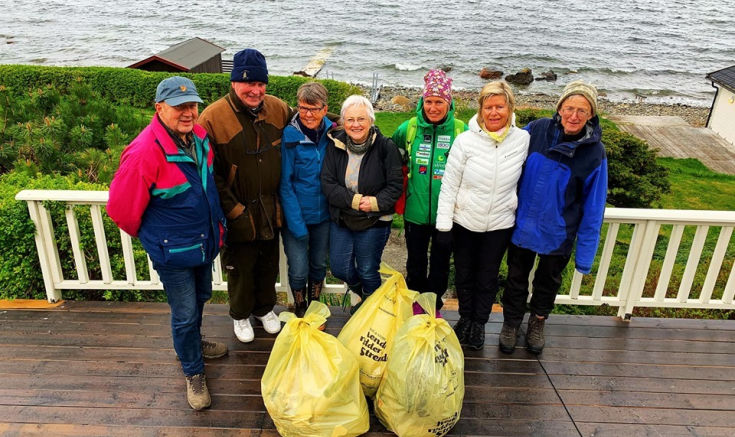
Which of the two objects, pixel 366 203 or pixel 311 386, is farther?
pixel 366 203

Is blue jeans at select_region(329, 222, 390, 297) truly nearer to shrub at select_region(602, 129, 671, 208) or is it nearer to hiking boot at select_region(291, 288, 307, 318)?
hiking boot at select_region(291, 288, 307, 318)

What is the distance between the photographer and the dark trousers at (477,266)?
2.81 m

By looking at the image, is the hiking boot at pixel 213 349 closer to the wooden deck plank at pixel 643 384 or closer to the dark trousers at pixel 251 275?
the dark trousers at pixel 251 275

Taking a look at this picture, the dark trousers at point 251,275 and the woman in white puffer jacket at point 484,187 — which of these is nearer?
the woman in white puffer jacket at point 484,187

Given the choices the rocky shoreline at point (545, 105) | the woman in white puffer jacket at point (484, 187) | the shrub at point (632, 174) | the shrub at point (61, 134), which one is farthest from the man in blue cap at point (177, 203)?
the rocky shoreline at point (545, 105)

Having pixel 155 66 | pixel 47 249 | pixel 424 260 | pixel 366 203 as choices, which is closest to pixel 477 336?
pixel 424 260

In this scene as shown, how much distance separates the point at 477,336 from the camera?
3053 millimetres

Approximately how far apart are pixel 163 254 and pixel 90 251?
181 centimetres

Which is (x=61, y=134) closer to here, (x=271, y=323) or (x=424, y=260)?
(x=271, y=323)

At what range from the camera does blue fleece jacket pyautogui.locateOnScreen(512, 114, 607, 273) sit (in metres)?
2.55

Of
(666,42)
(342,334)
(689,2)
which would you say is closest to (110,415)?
(342,334)

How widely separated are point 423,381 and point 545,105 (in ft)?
70.5

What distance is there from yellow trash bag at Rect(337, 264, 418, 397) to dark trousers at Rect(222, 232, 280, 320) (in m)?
0.68

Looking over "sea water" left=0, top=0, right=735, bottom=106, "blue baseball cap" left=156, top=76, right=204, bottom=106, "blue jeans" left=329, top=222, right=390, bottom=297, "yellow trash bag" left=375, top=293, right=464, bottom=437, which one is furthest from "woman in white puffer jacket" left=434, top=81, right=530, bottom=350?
"sea water" left=0, top=0, right=735, bottom=106
